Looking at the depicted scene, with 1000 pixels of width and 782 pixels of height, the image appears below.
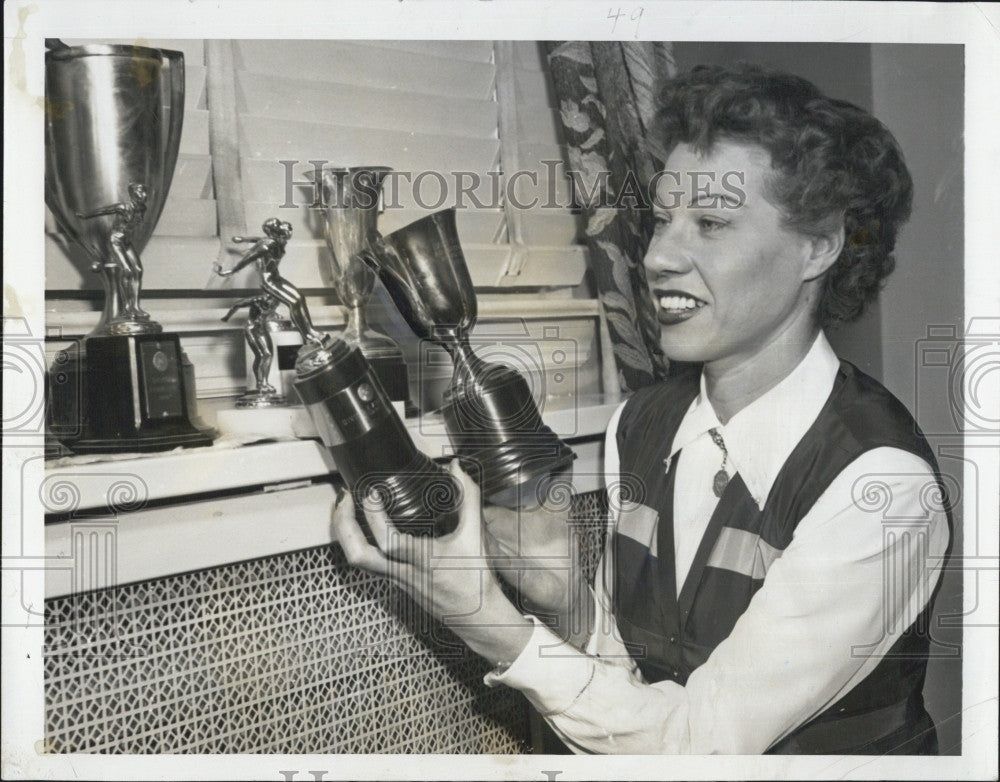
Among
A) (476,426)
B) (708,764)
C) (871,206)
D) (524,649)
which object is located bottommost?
(708,764)

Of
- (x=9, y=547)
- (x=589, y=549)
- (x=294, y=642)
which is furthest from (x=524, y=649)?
(x=9, y=547)

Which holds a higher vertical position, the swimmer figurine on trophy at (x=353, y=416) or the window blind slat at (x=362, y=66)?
the window blind slat at (x=362, y=66)

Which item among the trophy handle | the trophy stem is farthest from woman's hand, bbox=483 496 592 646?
the trophy handle

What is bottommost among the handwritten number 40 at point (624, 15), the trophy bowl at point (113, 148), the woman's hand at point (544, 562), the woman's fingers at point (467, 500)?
the woman's hand at point (544, 562)

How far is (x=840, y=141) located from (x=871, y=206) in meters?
0.07

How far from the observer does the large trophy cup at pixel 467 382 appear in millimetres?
851

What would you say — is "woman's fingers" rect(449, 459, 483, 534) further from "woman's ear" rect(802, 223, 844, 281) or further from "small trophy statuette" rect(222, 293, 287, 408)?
"woman's ear" rect(802, 223, 844, 281)

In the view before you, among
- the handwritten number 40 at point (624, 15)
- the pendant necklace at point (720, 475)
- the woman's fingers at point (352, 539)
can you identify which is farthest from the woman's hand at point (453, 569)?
the handwritten number 40 at point (624, 15)

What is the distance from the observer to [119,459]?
798 mm

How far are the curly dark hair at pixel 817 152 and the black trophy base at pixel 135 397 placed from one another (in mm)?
524

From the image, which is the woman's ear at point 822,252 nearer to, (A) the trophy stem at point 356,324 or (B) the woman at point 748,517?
(B) the woman at point 748,517

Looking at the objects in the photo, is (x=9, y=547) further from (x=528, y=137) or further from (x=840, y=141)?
(x=840, y=141)

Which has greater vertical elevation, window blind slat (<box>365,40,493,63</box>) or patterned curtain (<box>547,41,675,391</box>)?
window blind slat (<box>365,40,493,63</box>)

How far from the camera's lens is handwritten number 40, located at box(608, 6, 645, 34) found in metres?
0.88
